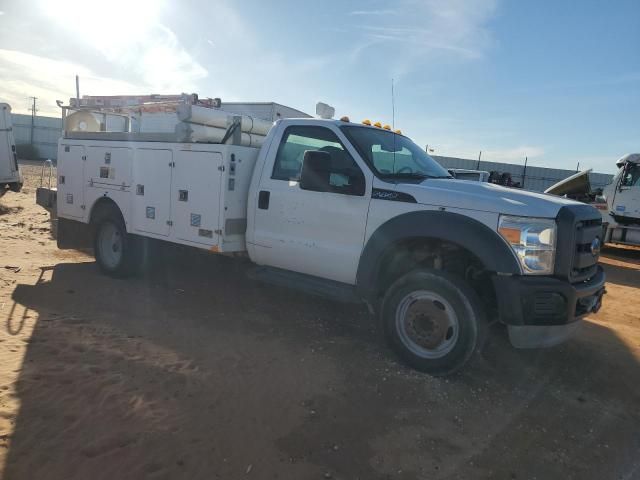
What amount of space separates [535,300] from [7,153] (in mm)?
14708

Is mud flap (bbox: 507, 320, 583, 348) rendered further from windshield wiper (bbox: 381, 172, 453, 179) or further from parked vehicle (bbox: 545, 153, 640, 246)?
parked vehicle (bbox: 545, 153, 640, 246)


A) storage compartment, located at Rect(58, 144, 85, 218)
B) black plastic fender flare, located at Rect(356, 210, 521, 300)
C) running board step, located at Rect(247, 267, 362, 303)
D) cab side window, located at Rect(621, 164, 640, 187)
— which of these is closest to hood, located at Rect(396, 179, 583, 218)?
black plastic fender flare, located at Rect(356, 210, 521, 300)

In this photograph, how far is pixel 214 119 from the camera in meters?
6.30

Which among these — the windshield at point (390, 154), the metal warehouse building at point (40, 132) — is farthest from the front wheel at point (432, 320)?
the metal warehouse building at point (40, 132)

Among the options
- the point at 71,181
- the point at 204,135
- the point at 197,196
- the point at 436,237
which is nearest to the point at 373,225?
the point at 436,237

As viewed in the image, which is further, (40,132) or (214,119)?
(40,132)

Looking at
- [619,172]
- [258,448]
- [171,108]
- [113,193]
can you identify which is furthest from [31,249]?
[619,172]

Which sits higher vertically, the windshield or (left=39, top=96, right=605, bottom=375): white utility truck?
the windshield

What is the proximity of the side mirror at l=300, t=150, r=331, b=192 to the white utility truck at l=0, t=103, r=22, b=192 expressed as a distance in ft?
40.8

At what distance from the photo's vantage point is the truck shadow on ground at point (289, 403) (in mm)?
3018

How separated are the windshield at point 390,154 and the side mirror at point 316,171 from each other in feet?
1.35

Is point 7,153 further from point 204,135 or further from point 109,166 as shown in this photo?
point 204,135

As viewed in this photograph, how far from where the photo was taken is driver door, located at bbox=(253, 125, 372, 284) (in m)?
4.77

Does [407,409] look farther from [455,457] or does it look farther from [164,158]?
[164,158]
